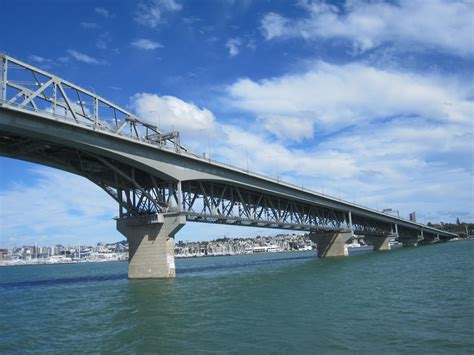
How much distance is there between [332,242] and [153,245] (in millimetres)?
69932

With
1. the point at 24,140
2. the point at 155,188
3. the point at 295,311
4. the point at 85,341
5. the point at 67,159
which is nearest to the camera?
the point at 85,341

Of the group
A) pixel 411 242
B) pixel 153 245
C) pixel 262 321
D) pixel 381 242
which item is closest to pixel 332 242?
pixel 381 242

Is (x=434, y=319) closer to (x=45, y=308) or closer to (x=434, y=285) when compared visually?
(x=434, y=285)

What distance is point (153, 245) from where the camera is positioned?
59281mm

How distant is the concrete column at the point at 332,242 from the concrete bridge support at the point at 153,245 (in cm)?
6815

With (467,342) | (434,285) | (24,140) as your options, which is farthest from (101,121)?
(467,342)

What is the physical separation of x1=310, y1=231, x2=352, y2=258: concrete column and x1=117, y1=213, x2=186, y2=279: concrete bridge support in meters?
68.2

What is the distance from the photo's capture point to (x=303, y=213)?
357ft

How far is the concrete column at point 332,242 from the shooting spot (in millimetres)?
116812

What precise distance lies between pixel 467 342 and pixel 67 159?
2044 inches

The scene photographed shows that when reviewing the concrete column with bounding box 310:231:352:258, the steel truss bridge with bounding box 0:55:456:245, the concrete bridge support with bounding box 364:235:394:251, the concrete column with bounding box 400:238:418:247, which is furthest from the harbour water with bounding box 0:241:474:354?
the concrete column with bounding box 400:238:418:247

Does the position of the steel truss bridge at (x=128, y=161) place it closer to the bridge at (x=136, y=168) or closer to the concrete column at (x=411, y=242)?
the bridge at (x=136, y=168)

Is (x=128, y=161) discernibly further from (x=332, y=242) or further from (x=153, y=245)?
(x=332, y=242)

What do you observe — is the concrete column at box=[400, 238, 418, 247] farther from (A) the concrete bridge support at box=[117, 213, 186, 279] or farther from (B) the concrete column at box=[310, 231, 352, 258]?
(A) the concrete bridge support at box=[117, 213, 186, 279]
